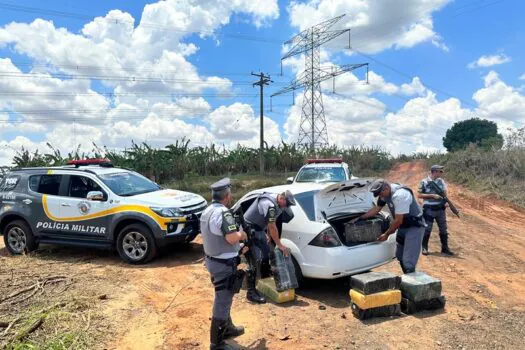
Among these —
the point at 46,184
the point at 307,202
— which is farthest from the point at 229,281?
the point at 46,184

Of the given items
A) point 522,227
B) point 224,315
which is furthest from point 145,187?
point 522,227

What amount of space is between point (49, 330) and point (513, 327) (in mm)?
5175

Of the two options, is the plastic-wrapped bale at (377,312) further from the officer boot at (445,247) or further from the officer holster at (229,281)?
the officer boot at (445,247)

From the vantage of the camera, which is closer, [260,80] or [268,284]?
[268,284]

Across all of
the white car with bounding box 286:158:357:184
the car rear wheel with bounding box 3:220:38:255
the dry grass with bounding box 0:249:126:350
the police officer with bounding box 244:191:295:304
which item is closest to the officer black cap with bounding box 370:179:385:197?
the police officer with bounding box 244:191:295:304

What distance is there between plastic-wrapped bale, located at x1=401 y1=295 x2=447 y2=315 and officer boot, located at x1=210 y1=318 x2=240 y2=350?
7.20ft

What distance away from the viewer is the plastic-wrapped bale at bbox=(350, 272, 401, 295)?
184 inches

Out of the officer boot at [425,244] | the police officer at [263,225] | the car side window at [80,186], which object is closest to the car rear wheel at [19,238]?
the car side window at [80,186]

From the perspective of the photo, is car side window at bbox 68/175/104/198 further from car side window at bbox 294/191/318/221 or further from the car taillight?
the car taillight

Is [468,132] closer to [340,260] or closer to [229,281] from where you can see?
[340,260]

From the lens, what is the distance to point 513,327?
4480 mm

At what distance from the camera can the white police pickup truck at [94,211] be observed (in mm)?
7344

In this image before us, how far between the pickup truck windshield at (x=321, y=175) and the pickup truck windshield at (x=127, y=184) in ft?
15.5

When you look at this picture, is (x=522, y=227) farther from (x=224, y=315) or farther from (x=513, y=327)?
(x=224, y=315)
